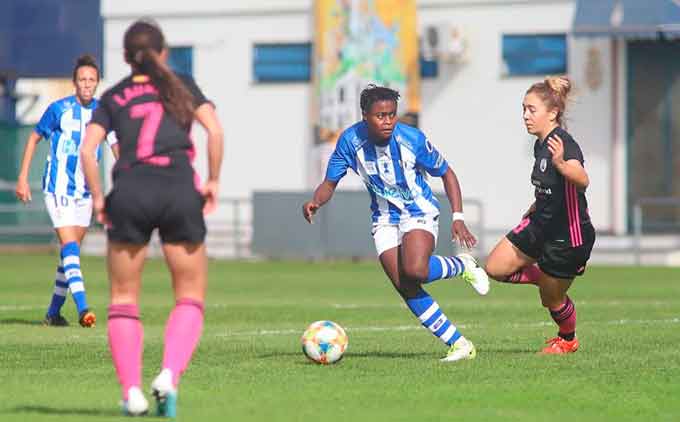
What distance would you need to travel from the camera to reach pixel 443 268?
37.7ft

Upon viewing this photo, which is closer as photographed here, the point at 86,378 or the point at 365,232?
the point at 86,378

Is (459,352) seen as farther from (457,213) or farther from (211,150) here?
(211,150)

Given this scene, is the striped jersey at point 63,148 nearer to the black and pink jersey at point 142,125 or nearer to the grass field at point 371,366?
the grass field at point 371,366

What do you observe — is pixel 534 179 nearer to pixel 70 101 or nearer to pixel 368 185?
pixel 368 185

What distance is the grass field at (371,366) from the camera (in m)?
8.72

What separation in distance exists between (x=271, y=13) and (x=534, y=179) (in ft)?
79.8

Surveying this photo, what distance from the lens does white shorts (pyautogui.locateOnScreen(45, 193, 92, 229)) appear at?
14820mm

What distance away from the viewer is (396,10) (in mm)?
33688

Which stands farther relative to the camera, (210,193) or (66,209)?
(66,209)

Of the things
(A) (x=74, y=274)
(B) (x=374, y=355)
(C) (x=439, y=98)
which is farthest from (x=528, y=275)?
(C) (x=439, y=98)

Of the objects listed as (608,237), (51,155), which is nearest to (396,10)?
(608,237)

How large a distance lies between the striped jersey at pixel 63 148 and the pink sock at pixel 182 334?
21.9 feet

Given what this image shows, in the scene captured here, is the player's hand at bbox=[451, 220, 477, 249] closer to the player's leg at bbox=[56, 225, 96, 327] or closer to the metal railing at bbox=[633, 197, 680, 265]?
the player's leg at bbox=[56, 225, 96, 327]

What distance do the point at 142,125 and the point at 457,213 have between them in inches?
143
